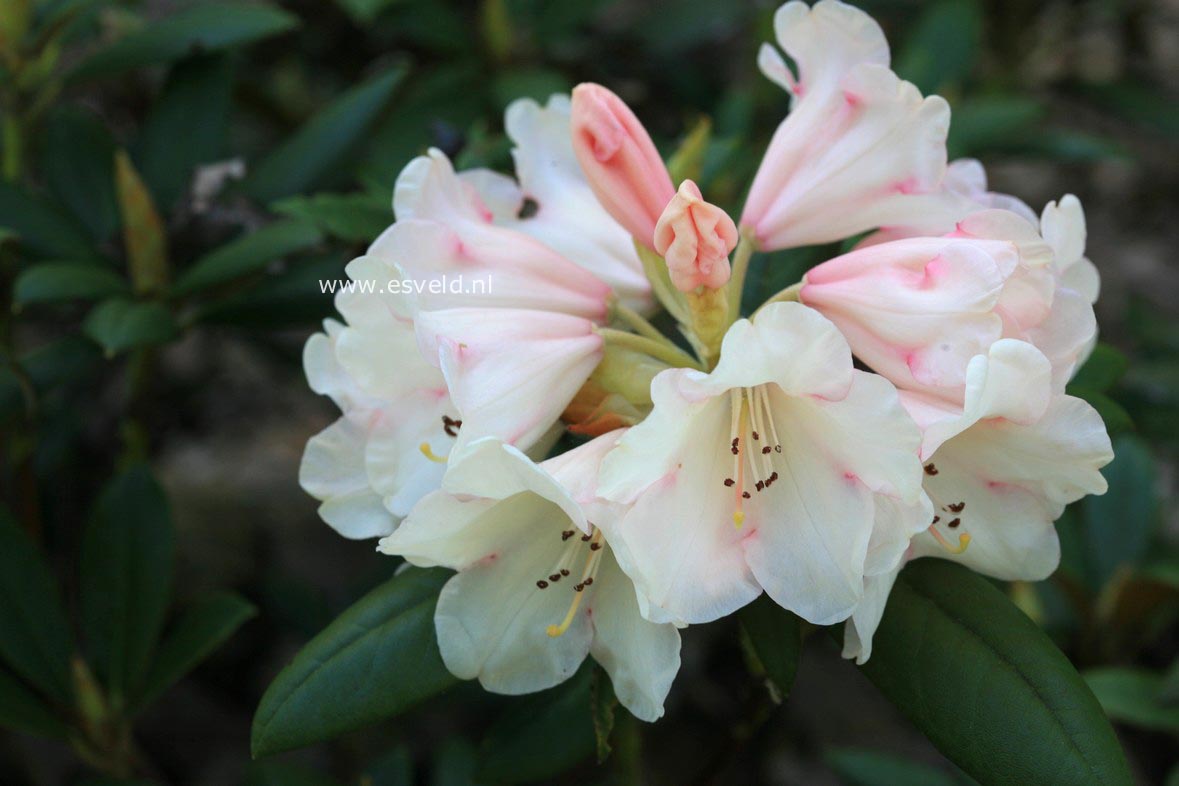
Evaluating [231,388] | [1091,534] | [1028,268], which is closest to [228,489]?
[231,388]

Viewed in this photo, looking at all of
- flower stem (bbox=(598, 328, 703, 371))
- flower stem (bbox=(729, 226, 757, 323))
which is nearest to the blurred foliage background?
flower stem (bbox=(729, 226, 757, 323))

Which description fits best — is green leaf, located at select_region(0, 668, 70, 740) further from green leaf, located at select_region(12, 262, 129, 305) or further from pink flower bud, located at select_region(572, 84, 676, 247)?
pink flower bud, located at select_region(572, 84, 676, 247)

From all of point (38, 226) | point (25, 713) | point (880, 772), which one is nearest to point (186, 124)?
point (38, 226)

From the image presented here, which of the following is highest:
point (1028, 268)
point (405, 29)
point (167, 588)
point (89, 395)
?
point (1028, 268)

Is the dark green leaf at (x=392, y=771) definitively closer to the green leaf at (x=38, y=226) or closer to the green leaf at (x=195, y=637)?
the green leaf at (x=195, y=637)

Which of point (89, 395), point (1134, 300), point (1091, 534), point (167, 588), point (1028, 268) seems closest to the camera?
point (1028, 268)

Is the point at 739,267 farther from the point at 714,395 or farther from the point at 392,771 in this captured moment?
the point at 392,771

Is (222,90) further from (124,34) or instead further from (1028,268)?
(1028,268)
